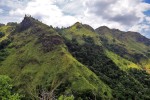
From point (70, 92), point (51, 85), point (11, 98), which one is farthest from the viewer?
point (51, 85)

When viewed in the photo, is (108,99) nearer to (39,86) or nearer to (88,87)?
(88,87)

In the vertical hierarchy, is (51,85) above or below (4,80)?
below

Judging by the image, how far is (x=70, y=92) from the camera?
598 ft

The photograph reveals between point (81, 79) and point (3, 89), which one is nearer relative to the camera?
point (3, 89)

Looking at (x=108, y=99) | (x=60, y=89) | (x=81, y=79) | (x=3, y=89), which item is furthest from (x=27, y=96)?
(x=3, y=89)

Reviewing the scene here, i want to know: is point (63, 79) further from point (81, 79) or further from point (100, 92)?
point (100, 92)

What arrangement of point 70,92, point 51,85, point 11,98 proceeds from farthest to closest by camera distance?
point 51,85
point 70,92
point 11,98

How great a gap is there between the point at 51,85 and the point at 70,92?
61.1 ft

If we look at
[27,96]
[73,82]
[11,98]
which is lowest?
[27,96]

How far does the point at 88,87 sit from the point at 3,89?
124 meters

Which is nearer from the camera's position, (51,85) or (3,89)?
(3,89)

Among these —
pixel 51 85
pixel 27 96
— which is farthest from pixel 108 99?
pixel 27 96

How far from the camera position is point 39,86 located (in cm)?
19975

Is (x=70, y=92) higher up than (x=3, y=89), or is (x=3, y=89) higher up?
(x=3, y=89)
